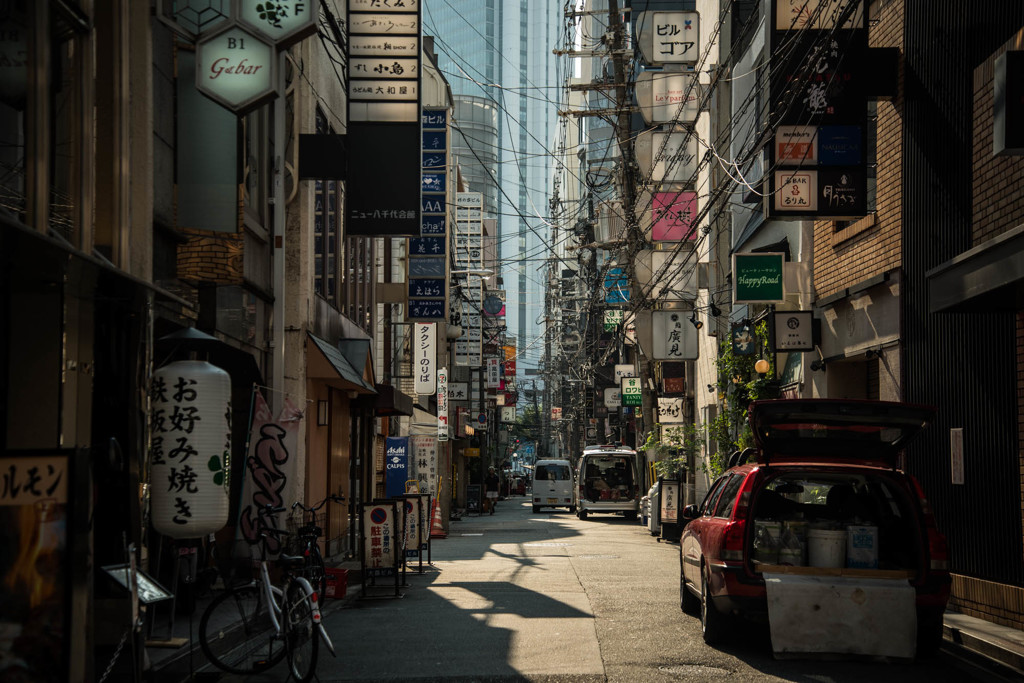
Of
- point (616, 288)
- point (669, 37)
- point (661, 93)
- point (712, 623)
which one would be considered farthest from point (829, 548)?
point (616, 288)

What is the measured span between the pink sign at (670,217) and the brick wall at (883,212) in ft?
42.7

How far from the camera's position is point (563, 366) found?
10006 centimetres

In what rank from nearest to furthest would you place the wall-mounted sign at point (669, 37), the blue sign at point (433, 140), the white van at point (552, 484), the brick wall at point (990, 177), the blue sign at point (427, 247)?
1. the brick wall at point (990, 177)
2. the blue sign at point (427, 247)
3. the wall-mounted sign at point (669, 37)
4. the blue sign at point (433, 140)
5. the white van at point (552, 484)

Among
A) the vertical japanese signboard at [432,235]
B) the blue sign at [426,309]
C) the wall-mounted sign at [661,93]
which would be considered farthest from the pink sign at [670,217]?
the blue sign at [426,309]

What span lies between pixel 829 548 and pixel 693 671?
78.1 inches

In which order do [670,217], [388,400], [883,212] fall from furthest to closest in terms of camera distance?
[670,217], [388,400], [883,212]

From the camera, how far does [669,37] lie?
1261 inches

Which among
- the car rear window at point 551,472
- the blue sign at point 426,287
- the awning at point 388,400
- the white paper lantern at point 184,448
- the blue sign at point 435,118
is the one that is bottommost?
the car rear window at point 551,472

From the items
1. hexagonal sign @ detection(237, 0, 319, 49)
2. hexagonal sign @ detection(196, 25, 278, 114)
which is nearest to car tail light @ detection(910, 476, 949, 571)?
hexagonal sign @ detection(196, 25, 278, 114)

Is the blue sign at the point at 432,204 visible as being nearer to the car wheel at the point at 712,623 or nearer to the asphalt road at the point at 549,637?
the asphalt road at the point at 549,637

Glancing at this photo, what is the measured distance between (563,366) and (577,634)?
3477 inches

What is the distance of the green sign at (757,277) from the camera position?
73.3 feet

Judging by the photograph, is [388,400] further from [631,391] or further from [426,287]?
[631,391]

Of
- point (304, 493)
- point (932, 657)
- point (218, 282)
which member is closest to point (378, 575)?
point (304, 493)
